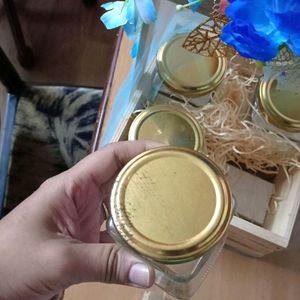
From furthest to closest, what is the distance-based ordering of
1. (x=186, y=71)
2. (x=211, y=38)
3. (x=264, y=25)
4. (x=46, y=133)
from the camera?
1. (x=46, y=133)
2. (x=186, y=71)
3. (x=211, y=38)
4. (x=264, y=25)

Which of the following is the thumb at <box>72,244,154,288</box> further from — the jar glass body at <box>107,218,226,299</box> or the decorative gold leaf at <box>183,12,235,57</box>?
the decorative gold leaf at <box>183,12,235,57</box>

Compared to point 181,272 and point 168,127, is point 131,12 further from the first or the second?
point 181,272

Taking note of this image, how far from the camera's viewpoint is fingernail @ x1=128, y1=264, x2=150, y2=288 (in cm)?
41

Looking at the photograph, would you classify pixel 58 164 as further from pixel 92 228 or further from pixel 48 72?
pixel 48 72

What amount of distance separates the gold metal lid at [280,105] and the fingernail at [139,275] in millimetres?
261

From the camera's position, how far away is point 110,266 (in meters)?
0.41

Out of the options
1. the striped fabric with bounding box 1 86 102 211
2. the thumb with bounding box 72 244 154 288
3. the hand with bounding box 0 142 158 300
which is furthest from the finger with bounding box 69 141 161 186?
the striped fabric with bounding box 1 86 102 211

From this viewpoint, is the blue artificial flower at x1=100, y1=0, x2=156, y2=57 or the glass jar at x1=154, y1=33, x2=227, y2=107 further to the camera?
the glass jar at x1=154, y1=33, x2=227, y2=107

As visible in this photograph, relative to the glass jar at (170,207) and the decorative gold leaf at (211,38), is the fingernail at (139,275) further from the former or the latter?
the decorative gold leaf at (211,38)

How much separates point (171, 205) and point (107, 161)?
0.47ft

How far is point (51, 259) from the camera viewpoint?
17.1 inches

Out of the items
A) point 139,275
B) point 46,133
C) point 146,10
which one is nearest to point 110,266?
point 139,275

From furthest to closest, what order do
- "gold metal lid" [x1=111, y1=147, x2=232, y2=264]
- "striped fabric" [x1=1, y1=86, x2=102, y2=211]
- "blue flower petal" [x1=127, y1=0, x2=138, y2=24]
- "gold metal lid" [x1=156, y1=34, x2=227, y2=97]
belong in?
"striped fabric" [x1=1, y1=86, x2=102, y2=211] < "gold metal lid" [x1=156, y1=34, x2=227, y2=97] < "blue flower petal" [x1=127, y1=0, x2=138, y2=24] < "gold metal lid" [x1=111, y1=147, x2=232, y2=264]

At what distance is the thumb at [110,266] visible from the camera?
41 centimetres
